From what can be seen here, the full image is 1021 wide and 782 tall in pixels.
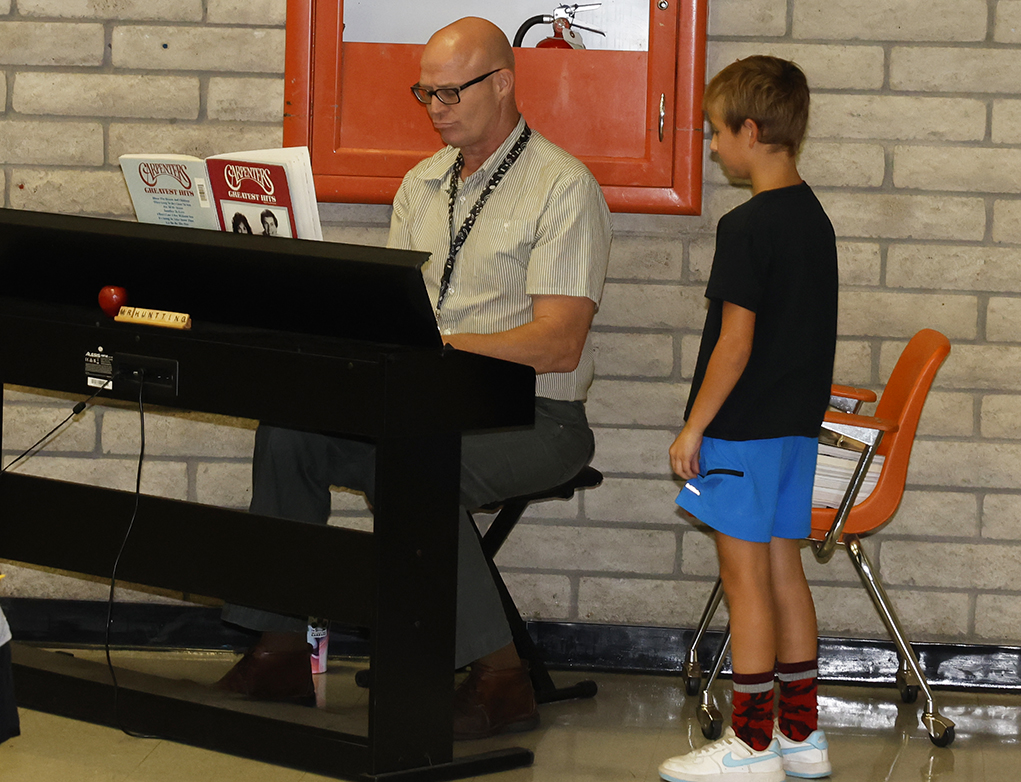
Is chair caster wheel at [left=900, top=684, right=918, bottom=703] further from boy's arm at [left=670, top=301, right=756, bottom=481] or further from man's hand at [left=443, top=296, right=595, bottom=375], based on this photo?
man's hand at [left=443, top=296, right=595, bottom=375]

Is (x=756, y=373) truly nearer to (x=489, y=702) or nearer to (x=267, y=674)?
(x=489, y=702)

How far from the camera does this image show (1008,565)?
9.29 feet

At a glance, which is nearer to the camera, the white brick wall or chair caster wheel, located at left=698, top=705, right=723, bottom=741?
chair caster wheel, located at left=698, top=705, right=723, bottom=741

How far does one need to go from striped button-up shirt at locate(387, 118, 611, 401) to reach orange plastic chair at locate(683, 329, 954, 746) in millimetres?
559

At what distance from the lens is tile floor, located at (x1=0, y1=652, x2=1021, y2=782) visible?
2146mm

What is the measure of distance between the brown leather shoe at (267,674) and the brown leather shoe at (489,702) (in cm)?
34

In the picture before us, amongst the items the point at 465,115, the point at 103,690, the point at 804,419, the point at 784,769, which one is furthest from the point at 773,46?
→ the point at 103,690

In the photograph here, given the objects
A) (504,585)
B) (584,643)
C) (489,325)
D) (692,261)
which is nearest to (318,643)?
(504,585)

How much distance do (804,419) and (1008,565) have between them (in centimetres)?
102

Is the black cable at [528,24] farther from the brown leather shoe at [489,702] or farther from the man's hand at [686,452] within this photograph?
the brown leather shoe at [489,702]

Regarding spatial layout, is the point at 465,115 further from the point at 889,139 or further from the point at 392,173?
the point at 889,139

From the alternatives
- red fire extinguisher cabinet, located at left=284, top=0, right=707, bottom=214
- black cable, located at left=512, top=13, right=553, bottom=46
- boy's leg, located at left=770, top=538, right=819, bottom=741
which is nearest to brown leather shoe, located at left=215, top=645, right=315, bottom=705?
boy's leg, located at left=770, top=538, right=819, bottom=741

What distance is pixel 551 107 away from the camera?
2785 millimetres

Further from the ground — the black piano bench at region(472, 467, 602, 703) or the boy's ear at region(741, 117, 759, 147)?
the boy's ear at region(741, 117, 759, 147)
